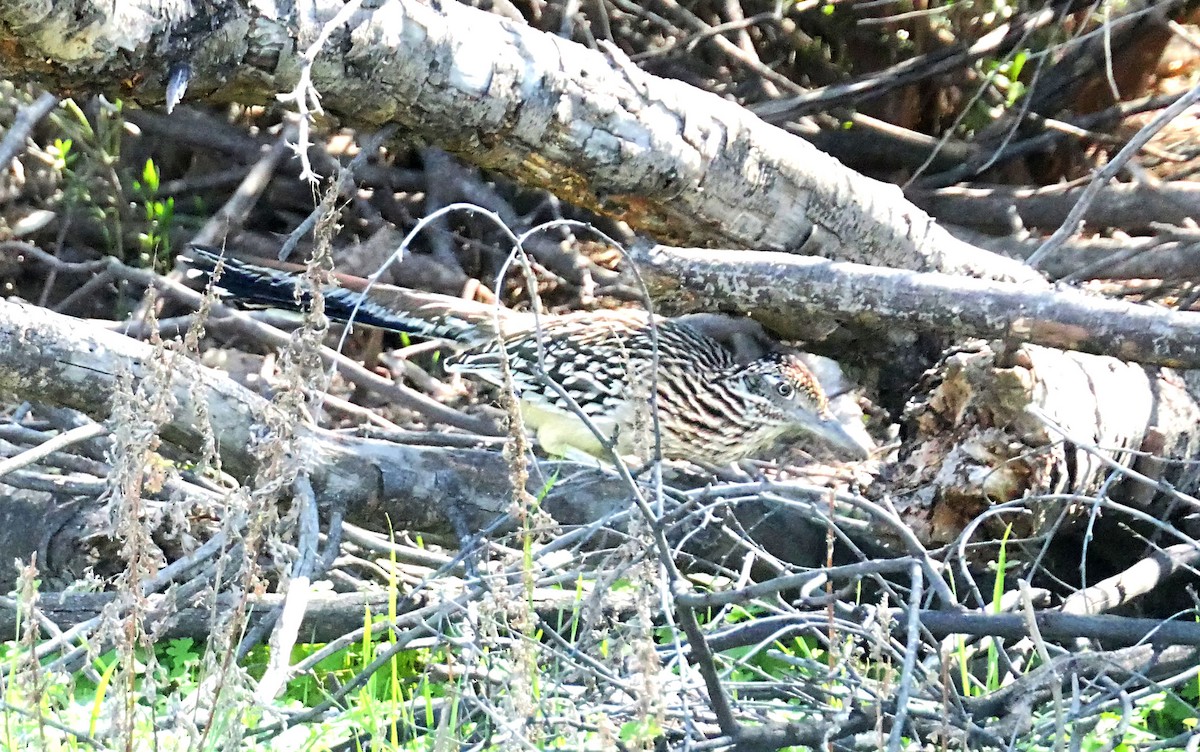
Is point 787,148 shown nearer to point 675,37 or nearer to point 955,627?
point 955,627

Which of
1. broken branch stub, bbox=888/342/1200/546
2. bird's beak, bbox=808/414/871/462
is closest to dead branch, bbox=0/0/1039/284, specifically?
broken branch stub, bbox=888/342/1200/546

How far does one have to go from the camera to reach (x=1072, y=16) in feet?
14.9

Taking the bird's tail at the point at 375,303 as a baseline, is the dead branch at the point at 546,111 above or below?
above

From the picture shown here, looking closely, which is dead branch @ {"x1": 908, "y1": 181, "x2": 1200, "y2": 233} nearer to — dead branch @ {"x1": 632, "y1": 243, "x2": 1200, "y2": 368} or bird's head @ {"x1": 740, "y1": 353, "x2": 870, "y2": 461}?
bird's head @ {"x1": 740, "y1": 353, "x2": 870, "y2": 461}

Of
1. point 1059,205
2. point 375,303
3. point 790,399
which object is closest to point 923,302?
point 790,399

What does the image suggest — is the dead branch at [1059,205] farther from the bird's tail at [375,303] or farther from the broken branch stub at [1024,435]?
the bird's tail at [375,303]

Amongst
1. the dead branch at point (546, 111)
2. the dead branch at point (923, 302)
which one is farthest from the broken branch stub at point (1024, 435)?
the dead branch at point (546, 111)

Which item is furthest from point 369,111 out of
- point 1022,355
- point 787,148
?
point 1022,355

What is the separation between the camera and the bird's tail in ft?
11.0

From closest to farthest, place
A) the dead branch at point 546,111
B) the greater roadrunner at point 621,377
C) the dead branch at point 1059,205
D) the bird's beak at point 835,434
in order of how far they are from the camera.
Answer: the dead branch at point 546,111
the greater roadrunner at point 621,377
the bird's beak at point 835,434
the dead branch at point 1059,205

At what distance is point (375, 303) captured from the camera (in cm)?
365

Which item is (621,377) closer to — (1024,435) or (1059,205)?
(1024,435)

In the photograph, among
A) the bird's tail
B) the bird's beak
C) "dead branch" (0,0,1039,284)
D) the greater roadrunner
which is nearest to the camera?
"dead branch" (0,0,1039,284)

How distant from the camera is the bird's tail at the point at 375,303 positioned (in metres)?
3.35
